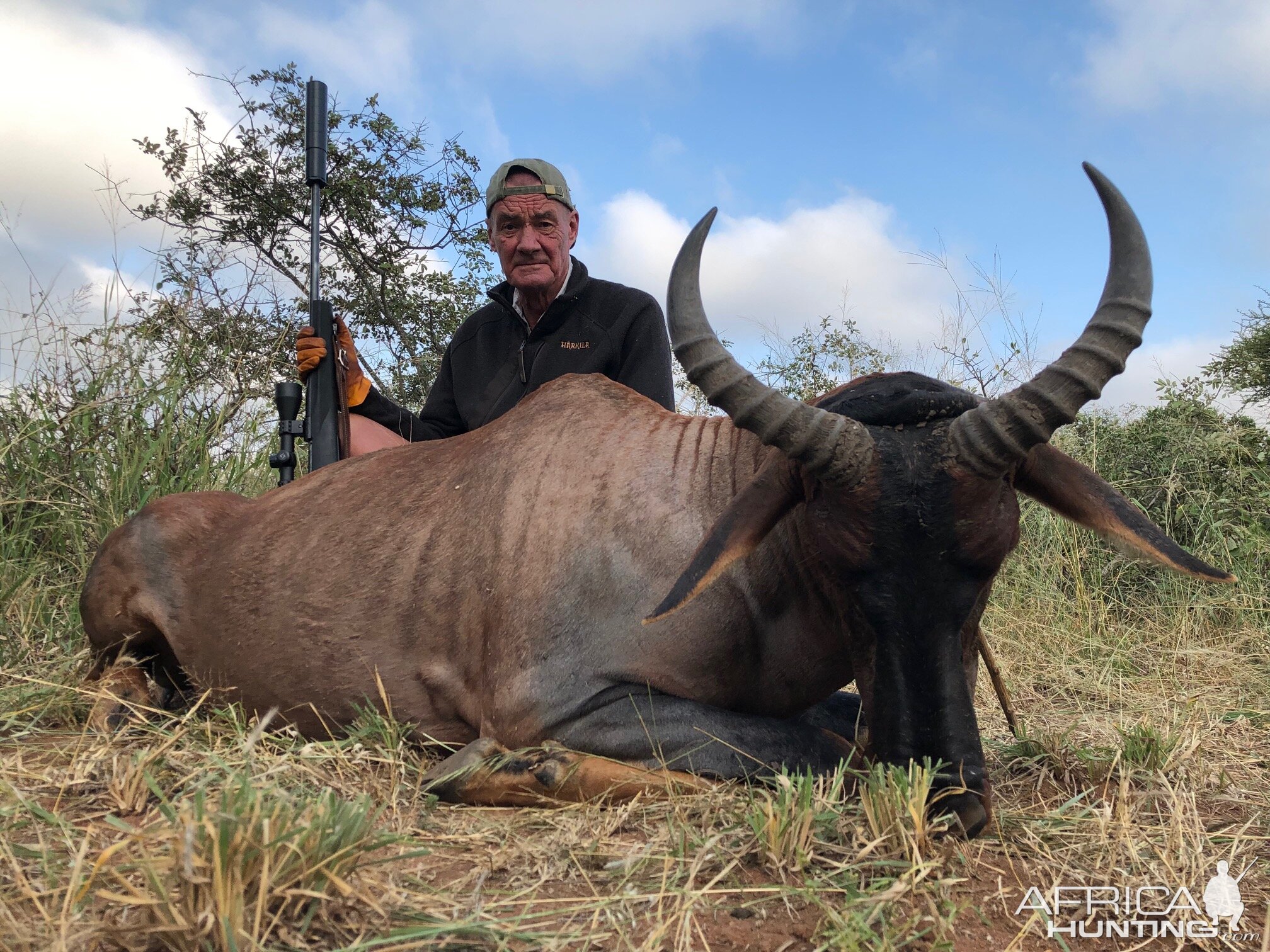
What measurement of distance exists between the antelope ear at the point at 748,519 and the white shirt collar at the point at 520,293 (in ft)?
11.3

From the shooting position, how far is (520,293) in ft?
20.0

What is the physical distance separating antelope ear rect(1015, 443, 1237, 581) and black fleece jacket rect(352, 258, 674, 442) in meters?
3.13

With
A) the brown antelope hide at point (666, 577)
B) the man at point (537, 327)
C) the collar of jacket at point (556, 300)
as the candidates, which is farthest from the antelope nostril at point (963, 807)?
the collar of jacket at point (556, 300)

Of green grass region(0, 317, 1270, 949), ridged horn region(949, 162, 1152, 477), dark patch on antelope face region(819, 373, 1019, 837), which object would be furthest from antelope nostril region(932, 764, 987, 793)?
ridged horn region(949, 162, 1152, 477)

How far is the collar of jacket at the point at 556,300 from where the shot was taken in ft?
19.6

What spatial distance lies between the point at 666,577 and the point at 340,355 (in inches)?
152

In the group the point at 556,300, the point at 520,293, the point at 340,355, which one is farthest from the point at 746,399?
the point at 340,355

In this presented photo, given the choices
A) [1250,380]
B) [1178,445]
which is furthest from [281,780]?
[1250,380]

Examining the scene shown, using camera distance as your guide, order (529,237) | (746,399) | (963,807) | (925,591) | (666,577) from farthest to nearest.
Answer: (529,237) → (666,577) → (746,399) → (925,591) → (963,807)

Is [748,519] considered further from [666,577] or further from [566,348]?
[566,348]

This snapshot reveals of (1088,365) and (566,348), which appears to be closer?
(1088,365)

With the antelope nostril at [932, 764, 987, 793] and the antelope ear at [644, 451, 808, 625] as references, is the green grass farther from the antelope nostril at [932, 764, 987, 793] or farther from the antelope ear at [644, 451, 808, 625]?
the antelope ear at [644, 451, 808, 625]

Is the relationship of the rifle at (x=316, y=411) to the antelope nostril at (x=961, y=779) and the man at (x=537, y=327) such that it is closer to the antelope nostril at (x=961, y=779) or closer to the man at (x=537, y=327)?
the man at (x=537, y=327)

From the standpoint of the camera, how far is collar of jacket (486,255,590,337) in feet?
19.6
